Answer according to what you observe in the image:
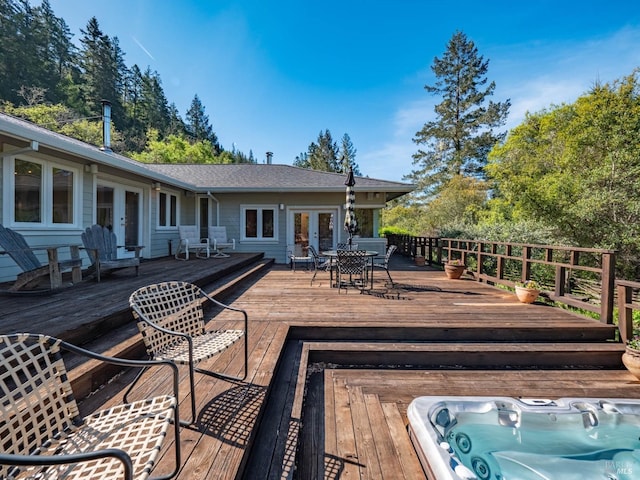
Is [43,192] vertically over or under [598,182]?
under

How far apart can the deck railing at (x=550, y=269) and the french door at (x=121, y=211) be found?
725 centimetres

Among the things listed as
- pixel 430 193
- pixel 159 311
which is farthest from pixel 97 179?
pixel 430 193

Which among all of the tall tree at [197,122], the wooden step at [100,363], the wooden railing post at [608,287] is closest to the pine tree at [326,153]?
the tall tree at [197,122]

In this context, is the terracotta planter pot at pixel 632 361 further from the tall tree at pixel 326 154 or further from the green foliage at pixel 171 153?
the tall tree at pixel 326 154

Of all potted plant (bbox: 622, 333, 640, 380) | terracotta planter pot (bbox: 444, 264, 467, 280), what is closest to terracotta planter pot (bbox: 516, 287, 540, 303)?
potted plant (bbox: 622, 333, 640, 380)

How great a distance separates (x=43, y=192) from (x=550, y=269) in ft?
44.3

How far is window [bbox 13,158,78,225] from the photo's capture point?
14.9 ft

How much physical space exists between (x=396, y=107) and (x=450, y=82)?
4.67 metres

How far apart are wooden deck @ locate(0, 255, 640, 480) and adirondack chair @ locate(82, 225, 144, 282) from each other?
405mm

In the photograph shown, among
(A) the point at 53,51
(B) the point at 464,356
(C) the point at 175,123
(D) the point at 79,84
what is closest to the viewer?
(B) the point at 464,356

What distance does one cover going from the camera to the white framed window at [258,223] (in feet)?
32.5

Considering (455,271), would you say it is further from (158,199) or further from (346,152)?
(346,152)

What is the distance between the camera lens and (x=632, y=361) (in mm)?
3055

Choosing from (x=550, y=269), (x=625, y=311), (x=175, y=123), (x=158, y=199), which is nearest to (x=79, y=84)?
(x=175, y=123)
